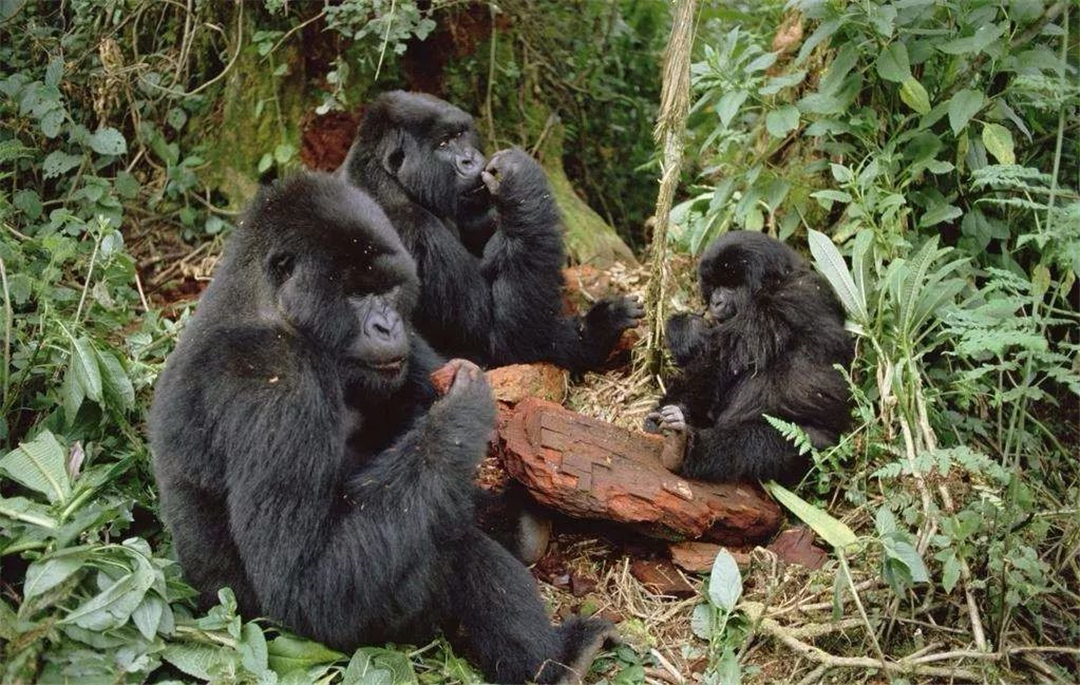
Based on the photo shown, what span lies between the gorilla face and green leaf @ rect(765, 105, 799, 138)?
1927 millimetres

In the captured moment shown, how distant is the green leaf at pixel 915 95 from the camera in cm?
416

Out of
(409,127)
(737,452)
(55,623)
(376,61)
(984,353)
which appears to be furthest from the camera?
(376,61)

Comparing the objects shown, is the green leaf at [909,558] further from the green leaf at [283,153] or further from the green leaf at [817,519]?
the green leaf at [283,153]

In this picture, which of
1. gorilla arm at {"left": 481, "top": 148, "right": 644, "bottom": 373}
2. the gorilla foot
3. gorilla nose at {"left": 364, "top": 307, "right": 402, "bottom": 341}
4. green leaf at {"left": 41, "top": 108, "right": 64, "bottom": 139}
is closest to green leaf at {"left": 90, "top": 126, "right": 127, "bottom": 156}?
green leaf at {"left": 41, "top": 108, "right": 64, "bottom": 139}

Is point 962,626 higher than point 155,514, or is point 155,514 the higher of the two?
point 962,626

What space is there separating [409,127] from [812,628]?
2.95 meters

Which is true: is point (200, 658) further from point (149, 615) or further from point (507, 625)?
point (507, 625)

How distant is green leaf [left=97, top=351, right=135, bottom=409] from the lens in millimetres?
3875

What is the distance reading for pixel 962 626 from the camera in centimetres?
316

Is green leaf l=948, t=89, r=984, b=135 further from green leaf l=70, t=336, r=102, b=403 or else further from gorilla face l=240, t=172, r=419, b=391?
green leaf l=70, t=336, r=102, b=403

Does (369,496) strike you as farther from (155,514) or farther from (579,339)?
(579,339)

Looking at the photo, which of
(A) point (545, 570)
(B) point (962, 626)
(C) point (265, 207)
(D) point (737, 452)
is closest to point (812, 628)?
(B) point (962, 626)

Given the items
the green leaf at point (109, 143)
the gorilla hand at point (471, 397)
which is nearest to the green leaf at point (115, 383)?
the gorilla hand at point (471, 397)

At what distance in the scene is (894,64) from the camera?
4152mm
